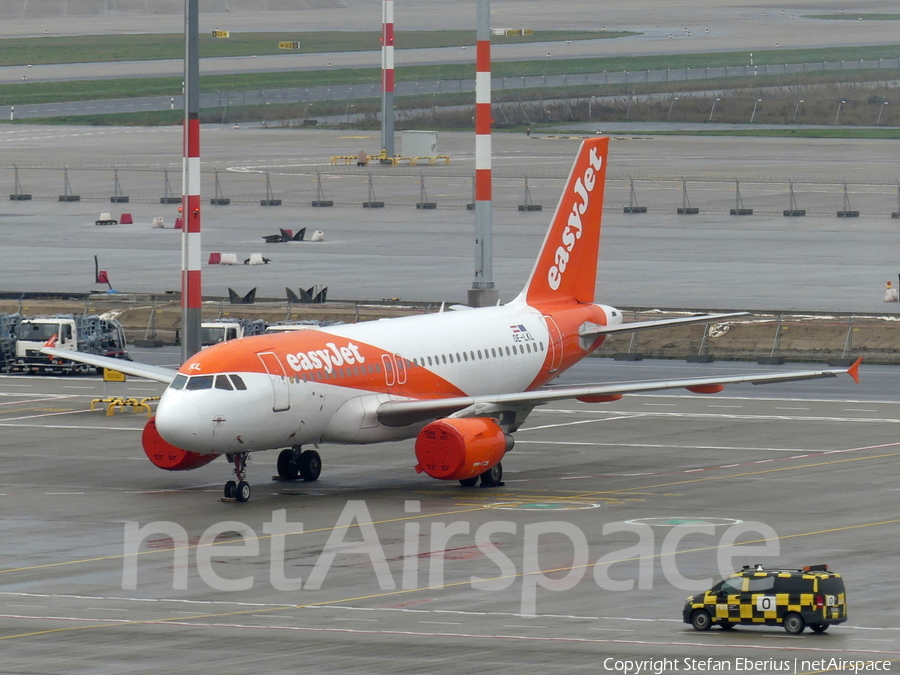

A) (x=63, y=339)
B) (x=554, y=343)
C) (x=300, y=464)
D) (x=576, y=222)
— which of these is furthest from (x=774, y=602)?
(x=63, y=339)

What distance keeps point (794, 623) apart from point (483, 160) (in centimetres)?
4659

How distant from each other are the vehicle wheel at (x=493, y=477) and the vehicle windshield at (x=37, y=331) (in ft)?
108

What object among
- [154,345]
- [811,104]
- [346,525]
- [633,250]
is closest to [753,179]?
[633,250]

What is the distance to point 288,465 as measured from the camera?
5516 cm

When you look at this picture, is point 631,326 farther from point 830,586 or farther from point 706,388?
point 830,586

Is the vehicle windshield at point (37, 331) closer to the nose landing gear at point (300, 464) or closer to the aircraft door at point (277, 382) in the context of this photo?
the nose landing gear at point (300, 464)

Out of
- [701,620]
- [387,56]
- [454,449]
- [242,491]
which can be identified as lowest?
[242,491]

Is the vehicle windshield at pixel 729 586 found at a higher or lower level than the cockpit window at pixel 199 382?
lower

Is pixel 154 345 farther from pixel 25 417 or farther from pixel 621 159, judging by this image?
pixel 621 159

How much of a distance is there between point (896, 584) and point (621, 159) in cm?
12376

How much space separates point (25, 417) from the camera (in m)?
70.1

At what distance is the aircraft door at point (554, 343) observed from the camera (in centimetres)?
6103

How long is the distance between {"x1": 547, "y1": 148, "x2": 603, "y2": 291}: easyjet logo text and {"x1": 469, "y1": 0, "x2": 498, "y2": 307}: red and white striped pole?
39.6 ft

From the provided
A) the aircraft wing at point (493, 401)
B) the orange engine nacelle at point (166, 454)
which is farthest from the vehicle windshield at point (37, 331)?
the aircraft wing at point (493, 401)
